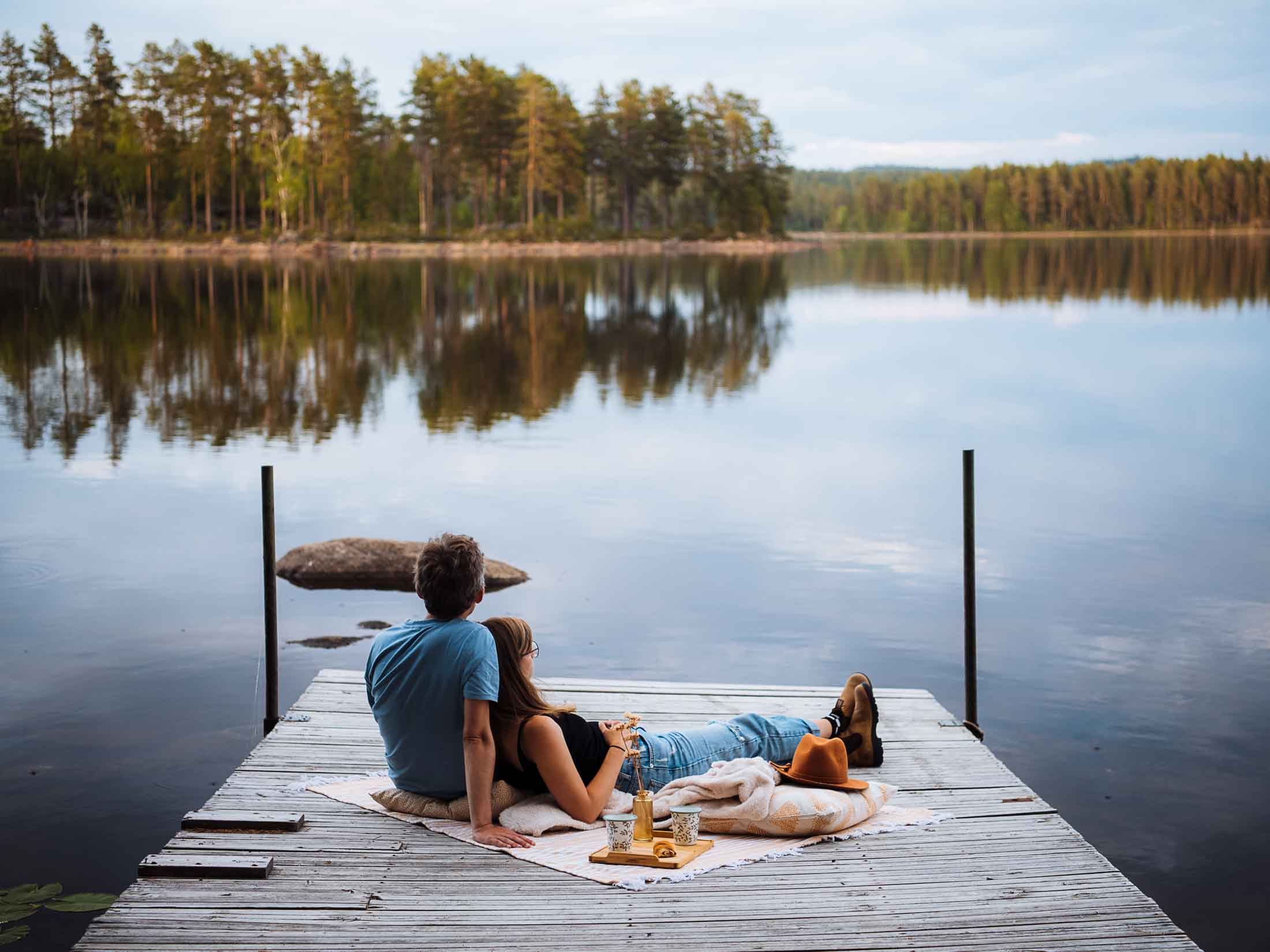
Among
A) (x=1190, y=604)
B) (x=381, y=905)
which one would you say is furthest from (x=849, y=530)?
(x=381, y=905)

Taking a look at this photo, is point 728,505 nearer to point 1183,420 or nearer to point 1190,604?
point 1190,604

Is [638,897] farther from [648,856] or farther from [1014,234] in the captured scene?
[1014,234]

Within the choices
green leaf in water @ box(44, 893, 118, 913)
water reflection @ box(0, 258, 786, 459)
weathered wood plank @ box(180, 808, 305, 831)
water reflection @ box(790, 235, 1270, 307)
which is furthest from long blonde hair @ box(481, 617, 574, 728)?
water reflection @ box(790, 235, 1270, 307)

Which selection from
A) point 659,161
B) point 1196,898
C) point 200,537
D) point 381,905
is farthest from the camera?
point 659,161

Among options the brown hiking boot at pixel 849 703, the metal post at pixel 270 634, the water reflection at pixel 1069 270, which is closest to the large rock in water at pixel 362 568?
the metal post at pixel 270 634

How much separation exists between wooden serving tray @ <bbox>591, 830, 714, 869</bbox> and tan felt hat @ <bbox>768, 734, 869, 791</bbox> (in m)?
0.62

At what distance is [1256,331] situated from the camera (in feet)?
109

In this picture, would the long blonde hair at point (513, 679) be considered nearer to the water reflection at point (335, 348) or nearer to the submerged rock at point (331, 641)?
the submerged rock at point (331, 641)

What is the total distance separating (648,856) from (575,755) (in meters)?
0.49

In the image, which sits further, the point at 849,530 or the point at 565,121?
the point at 565,121

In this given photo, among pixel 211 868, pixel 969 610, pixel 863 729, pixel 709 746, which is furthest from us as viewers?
pixel 969 610

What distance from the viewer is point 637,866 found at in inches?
171

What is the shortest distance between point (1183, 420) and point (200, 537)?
1597 centimetres

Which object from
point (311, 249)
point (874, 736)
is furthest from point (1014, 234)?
point (874, 736)
